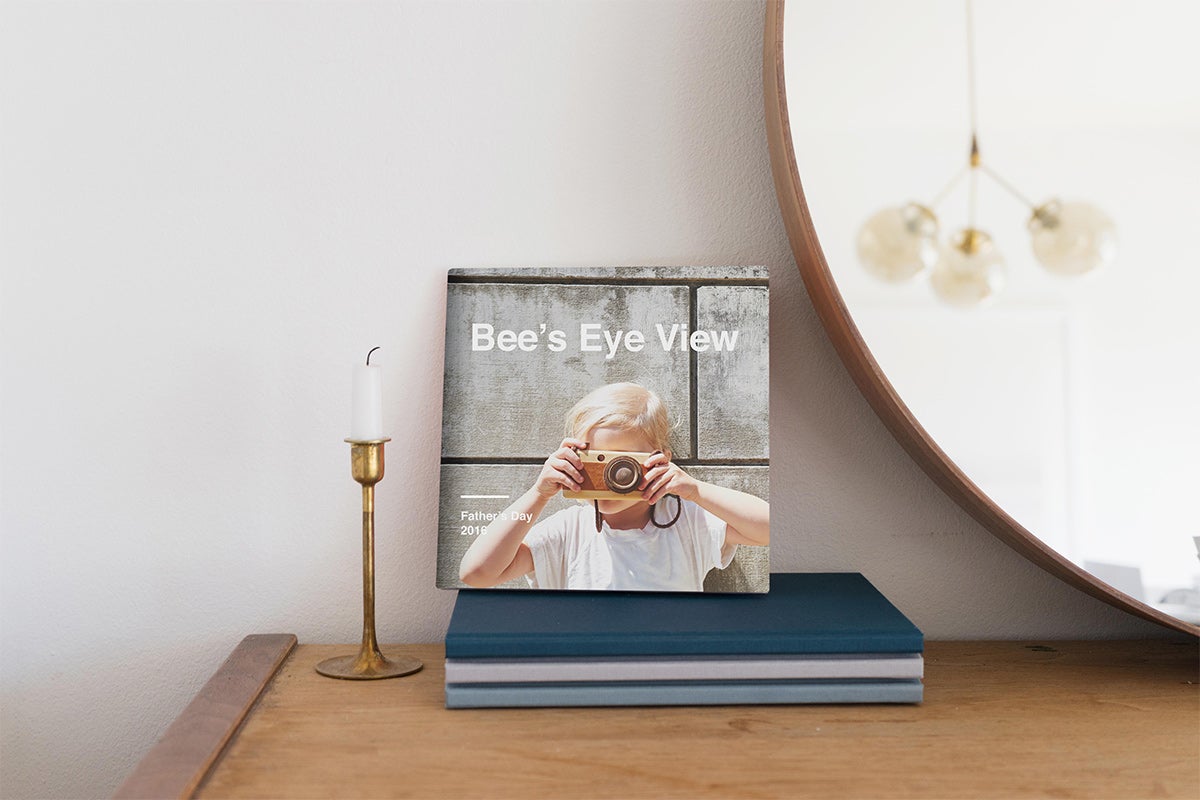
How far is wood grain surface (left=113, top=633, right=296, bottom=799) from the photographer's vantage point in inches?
24.0

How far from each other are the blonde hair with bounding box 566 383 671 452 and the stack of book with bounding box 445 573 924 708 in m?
0.19

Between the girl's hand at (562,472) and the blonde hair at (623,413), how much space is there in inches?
0.6

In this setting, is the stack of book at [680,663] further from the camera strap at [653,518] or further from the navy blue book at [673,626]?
the camera strap at [653,518]

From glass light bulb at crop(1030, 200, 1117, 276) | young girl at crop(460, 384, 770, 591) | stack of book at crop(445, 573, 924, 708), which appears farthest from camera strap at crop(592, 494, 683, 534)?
glass light bulb at crop(1030, 200, 1117, 276)

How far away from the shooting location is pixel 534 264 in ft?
3.01

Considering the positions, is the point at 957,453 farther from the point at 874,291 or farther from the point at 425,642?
the point at 425,642

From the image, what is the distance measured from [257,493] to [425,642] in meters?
0.22

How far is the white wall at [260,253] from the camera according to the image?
0.90 meters

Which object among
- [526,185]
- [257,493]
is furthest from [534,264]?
[257,493]

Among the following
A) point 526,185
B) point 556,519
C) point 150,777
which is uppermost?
point 526,185

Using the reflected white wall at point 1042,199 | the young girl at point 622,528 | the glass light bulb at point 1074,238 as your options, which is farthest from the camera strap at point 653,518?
the glass light bulb at point 1074,238

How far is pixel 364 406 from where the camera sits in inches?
31.7

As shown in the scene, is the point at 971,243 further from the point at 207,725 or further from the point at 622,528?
the point at 207,725

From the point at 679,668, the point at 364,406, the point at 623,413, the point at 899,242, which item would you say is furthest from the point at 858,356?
the point at 364,406
